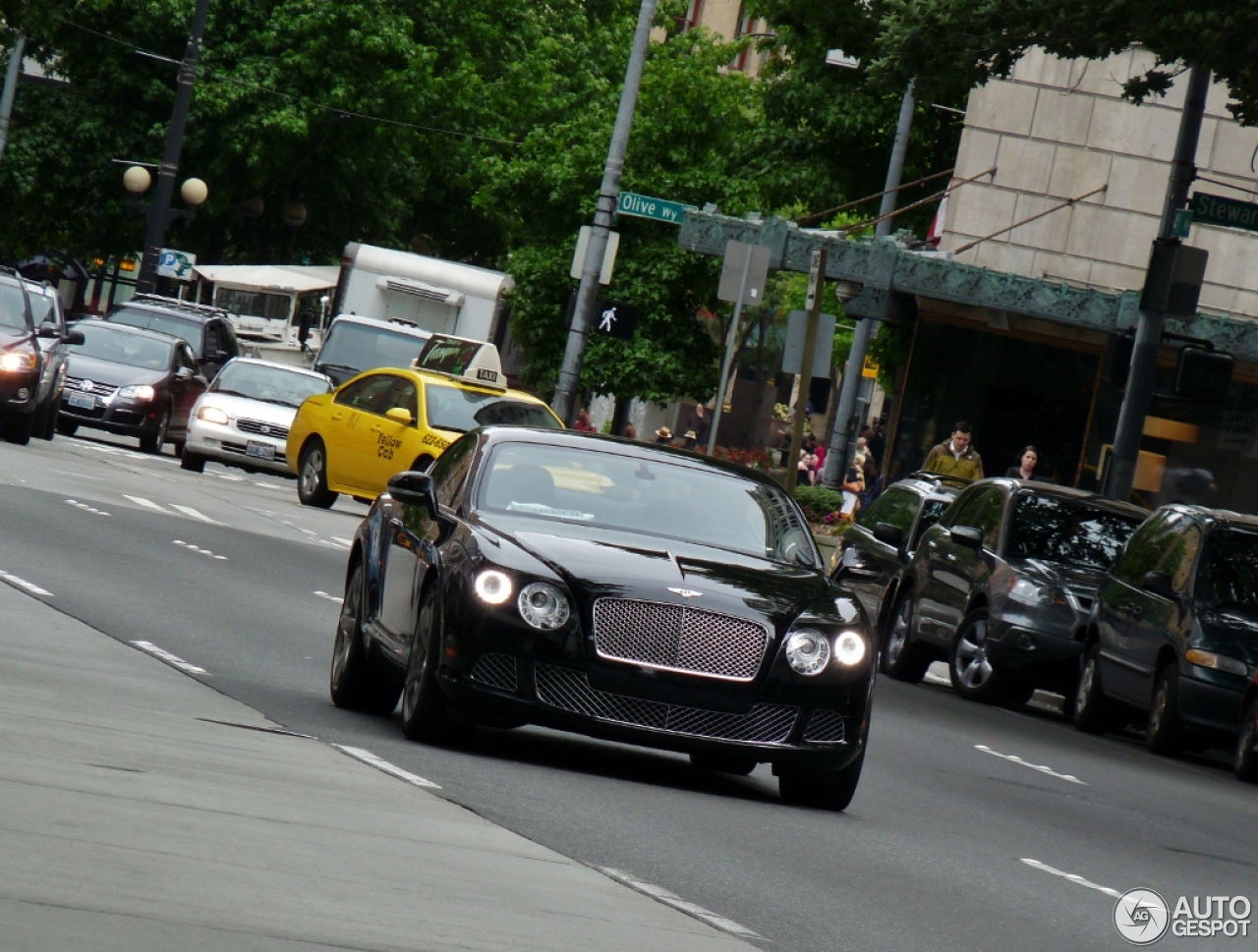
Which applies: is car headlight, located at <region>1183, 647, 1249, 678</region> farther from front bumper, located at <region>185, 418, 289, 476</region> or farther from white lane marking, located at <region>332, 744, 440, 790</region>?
front bumper, located at <region>185, 418, 289, 476</region>

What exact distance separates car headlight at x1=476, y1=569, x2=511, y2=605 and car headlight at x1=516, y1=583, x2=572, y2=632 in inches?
2.5

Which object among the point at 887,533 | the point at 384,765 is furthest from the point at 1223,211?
the point at 384,765

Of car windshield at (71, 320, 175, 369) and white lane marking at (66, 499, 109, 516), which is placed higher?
car windshield at (71, 320, 175, 369)

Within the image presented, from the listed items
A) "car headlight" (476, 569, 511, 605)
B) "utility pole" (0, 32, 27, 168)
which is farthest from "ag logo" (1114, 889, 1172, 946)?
"utility pole" (0, 32, 27, 168)

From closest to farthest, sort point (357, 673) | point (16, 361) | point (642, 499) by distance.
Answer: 1. point (642, 499)
2. point (357, 673)
3. point (16, 361)

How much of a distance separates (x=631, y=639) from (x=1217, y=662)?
6.80 metres

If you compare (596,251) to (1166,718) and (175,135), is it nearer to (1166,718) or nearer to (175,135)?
(175,135)

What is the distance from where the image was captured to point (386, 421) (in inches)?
1068

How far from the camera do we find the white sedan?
103 ft

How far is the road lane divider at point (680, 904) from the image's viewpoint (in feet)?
23.1

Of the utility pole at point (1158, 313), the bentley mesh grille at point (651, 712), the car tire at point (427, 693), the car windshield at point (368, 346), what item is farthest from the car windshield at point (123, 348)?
the bentley mesh grille at point (651, 712)

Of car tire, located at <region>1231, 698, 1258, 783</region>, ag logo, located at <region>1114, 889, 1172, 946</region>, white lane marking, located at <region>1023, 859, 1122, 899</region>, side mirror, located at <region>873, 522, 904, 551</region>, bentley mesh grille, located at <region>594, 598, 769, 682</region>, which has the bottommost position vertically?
white lane marking, located at <region>1023, 859, 1122, 899</region>

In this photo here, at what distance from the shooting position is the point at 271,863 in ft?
22.1

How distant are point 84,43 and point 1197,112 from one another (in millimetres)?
40933
